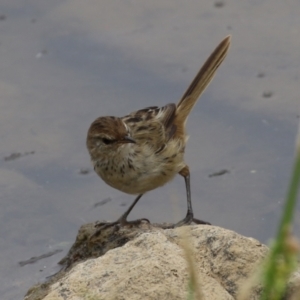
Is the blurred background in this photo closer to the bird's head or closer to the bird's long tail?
the bird's long tail

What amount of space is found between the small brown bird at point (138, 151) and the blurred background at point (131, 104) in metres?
0.65

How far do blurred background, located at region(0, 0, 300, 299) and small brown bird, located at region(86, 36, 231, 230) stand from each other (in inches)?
25.5

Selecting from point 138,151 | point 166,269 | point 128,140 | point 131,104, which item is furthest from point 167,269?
point 131,104

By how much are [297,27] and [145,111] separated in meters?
3.16

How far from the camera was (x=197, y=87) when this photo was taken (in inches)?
357

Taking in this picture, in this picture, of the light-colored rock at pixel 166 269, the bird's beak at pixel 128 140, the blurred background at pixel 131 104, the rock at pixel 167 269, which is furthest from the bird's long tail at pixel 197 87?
the light-colored rock at pixel 166 269

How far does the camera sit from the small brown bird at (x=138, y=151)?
762 cm

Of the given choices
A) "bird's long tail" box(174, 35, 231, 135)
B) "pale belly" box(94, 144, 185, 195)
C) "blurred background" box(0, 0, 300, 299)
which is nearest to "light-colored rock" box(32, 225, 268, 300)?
"pale belly" box(94, 144, 185, 195)

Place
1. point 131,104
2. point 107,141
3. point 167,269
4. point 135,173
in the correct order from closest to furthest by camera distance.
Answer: point 167,269 < point 135,173 < point 107,141 < point 131,104

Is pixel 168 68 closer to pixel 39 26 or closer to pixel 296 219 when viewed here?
pixel 39 26

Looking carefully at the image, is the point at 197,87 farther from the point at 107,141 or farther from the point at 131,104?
the point at 107,141

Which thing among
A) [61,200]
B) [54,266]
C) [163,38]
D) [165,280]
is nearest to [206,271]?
[165,280]

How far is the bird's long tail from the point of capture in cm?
891

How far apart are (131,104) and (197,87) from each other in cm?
130
